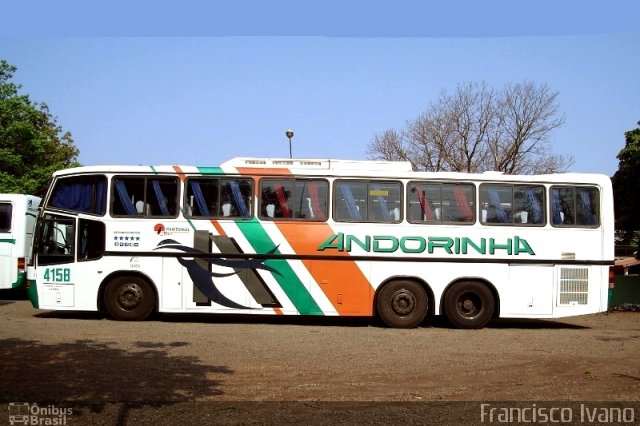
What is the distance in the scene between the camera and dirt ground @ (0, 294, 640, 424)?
6.11 meters

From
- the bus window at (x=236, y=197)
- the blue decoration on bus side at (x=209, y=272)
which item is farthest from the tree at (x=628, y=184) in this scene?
the blue decoration on bus side at (x=209, y=272)

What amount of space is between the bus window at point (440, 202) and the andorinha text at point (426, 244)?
433 millimetres

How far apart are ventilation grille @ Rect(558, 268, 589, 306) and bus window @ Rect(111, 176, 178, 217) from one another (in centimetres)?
828

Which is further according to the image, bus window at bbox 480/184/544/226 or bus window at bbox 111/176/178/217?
bus window at bbox 480/184/544/226

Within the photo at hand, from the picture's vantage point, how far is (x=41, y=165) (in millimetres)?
32375

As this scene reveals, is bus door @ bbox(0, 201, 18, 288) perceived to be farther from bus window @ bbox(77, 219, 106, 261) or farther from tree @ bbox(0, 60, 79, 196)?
tree @ bbox(0, 60, 79, 196)

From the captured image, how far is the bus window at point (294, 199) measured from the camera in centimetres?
1294

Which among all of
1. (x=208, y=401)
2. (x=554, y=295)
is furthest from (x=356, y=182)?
(x=208, y=401)

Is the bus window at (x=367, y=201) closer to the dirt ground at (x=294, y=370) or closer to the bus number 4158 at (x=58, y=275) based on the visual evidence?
the dirt ground at (x=294, y=370)

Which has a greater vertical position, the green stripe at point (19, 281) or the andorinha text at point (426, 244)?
the andorinha text at point (426, 244)

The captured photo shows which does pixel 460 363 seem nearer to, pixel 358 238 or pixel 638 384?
pixel 638 384

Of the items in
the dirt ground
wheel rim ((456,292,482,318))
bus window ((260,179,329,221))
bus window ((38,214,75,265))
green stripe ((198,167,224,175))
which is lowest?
the dirt ground

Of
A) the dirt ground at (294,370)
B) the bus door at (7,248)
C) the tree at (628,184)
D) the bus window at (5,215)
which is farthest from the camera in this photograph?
the tree at (628,184)

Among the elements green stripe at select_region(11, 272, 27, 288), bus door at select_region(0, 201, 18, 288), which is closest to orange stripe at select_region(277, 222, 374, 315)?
green stripe at select_region(11, 272, 27, 288)
